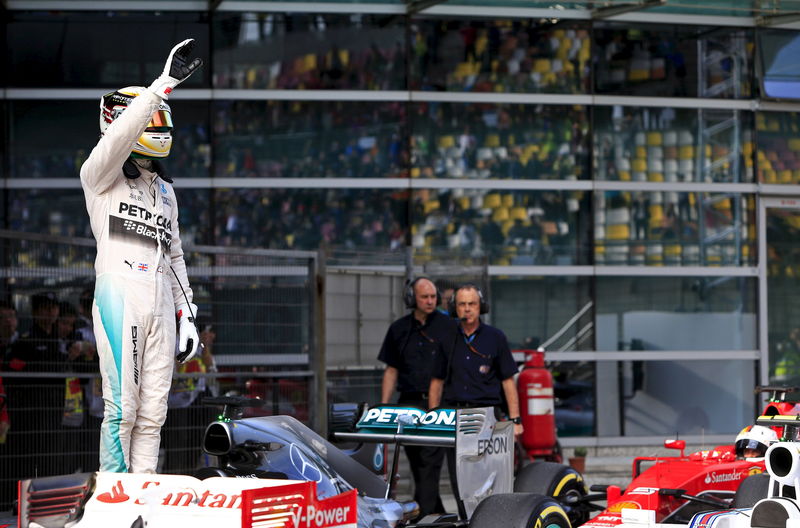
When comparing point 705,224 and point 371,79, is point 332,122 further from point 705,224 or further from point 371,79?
point 705,224

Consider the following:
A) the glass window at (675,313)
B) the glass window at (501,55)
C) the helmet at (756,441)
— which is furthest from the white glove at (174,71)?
the glass window at (675,313)

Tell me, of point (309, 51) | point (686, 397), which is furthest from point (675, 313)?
point (309, 51)

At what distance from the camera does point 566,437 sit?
14.8m

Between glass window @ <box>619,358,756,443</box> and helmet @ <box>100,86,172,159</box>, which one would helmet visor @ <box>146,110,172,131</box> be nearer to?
helmet @ <box>100,86,172,159</box>

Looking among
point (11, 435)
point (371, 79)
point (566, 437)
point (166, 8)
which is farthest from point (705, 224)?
point (11, 435)

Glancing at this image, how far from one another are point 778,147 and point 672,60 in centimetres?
178

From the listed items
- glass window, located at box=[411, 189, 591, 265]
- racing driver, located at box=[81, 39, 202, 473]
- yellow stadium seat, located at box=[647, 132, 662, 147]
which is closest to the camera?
racing driver, located at box=[81, 39, 202, 473]

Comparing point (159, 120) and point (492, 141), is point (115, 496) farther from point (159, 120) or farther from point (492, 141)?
point (492, 141)

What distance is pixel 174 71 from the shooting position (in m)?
5.79

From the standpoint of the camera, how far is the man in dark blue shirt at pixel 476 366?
923cm

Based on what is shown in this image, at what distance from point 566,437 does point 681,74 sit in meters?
4.70

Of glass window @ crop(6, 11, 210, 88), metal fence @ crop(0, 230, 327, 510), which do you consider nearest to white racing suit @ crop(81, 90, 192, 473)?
metal fence @ crop(0, 230, 327, 510)

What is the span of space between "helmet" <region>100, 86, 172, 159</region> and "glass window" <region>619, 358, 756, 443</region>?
387 inches

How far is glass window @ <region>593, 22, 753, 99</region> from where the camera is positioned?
15.4m
